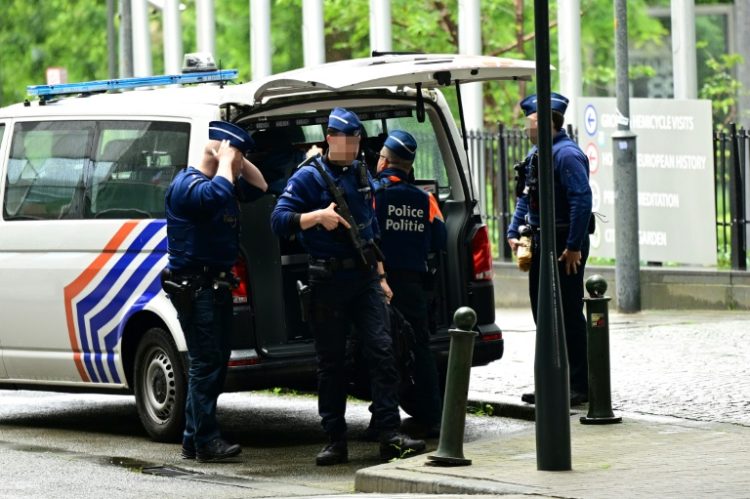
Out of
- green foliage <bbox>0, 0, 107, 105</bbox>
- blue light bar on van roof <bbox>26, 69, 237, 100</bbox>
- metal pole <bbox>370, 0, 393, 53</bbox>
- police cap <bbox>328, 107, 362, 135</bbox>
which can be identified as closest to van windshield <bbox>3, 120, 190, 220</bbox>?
blue light bar on van roof <bbox>26, 69, 237, 100</bbox>

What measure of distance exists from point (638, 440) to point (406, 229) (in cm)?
170

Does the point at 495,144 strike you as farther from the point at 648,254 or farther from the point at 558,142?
the point at 558,142

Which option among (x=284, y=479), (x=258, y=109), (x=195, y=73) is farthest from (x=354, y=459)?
(x=195, y=73)

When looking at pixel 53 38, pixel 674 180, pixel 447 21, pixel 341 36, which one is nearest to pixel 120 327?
pixel 674 180

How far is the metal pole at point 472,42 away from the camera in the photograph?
71.3ft

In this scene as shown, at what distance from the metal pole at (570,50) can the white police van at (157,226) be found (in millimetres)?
9519

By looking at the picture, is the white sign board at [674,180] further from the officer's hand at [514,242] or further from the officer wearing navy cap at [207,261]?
the officer wearing navy cap at [207,261]

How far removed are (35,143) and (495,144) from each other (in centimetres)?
933

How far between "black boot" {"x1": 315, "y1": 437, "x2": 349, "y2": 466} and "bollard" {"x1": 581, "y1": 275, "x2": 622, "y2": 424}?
1406 millimetres

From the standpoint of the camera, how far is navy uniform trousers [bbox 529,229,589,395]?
34.5 ft

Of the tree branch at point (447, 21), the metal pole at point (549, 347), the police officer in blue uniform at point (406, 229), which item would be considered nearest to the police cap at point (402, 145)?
the police officer in blue uniform at point (406, 229)

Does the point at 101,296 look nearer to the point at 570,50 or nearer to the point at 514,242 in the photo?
the point at 514,242

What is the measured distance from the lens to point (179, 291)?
957 cm

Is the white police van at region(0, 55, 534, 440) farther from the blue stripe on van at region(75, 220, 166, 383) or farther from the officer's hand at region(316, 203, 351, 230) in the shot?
the officer's hand at region(316, 203, 351, 230)
